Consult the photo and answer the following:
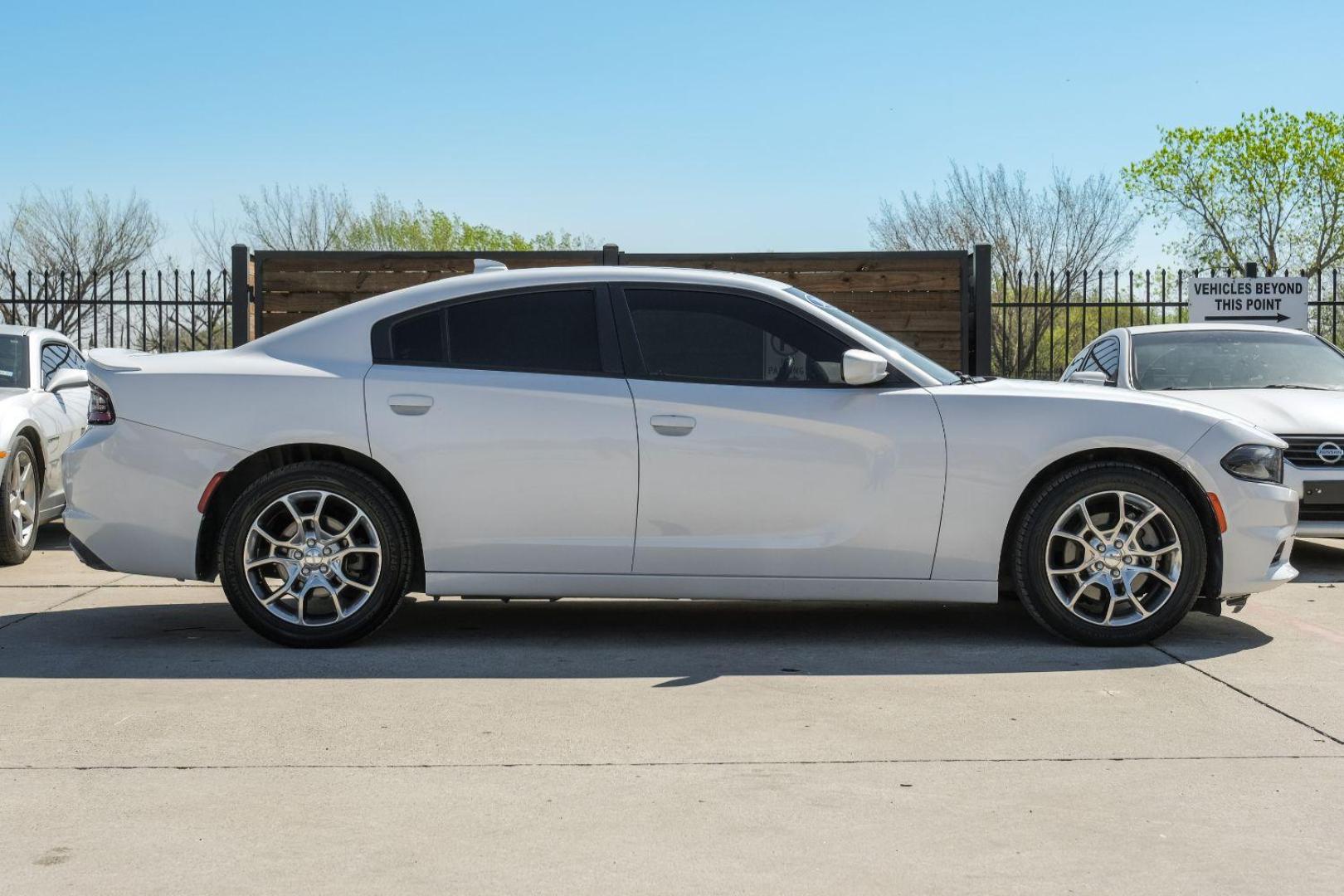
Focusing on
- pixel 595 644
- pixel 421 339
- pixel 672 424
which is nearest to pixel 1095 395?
pixel 672 424

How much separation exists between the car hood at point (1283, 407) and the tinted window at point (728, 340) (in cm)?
293

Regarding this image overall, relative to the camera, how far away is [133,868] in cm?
336

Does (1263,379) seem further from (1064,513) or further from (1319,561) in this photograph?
(1064,513)

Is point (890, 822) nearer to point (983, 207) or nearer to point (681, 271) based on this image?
point (681, 271)

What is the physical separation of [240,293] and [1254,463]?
8343mm

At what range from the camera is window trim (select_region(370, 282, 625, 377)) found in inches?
238

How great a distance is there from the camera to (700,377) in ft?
19.7

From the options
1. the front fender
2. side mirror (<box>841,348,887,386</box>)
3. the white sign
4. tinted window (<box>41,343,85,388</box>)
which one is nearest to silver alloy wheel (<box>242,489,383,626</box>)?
side mirror (<box>841,348,887,386</box>)

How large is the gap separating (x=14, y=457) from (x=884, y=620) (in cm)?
545

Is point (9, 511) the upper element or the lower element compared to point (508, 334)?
lower

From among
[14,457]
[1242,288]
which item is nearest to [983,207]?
[1242,288]

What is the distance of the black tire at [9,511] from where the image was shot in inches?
342

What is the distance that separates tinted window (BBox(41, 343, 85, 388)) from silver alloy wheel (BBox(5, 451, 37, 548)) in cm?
68

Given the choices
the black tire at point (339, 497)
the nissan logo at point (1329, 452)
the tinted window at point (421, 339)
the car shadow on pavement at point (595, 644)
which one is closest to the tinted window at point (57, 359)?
the car shadow on pavement at point (595, 644)
